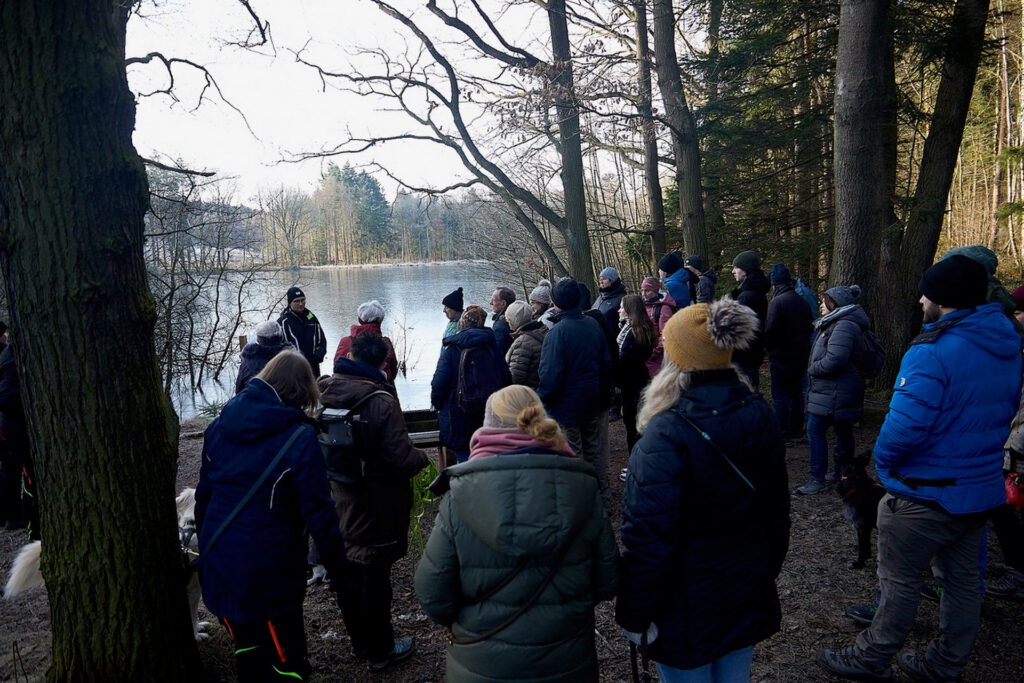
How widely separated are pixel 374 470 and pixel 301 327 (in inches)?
195

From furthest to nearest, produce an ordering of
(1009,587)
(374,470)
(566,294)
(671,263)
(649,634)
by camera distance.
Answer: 1. (671,263)
2. (566,294)
3. (1009,587)
4. (374,470)
5. (649,634)

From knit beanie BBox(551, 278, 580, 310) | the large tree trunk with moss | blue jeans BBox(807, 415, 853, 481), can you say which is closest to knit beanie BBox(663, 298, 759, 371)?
the large tree trunk with moss

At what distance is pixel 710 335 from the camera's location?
2.15 metres

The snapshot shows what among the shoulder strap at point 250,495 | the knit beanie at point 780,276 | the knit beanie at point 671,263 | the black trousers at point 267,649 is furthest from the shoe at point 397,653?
the knit beanie at point 671,263

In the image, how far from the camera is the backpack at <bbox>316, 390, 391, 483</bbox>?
10.5ft

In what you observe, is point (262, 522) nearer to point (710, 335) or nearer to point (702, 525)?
point (702, 525)

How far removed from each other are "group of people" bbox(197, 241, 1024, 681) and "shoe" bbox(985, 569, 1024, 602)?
0.26 feet

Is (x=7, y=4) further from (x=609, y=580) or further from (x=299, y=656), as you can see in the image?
(x=609, y=580)

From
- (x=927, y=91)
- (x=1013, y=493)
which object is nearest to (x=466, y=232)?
(x=927, y=91)

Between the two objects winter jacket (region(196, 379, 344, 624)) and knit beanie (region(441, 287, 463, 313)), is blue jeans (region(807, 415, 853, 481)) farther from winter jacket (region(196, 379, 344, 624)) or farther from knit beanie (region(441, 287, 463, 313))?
winter jacket (region(196, 379, 344, 624))

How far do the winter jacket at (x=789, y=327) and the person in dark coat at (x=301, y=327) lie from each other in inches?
191

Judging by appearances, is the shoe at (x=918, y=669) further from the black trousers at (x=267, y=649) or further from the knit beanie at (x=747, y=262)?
the knit beanie at (x=747, y=262)

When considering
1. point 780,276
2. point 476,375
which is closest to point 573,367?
point 476,375

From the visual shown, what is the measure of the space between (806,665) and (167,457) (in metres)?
3.15
